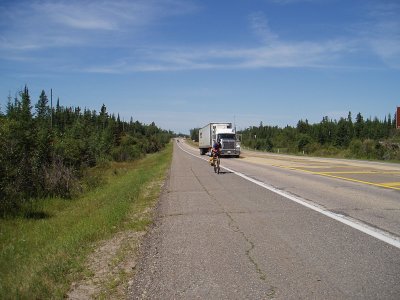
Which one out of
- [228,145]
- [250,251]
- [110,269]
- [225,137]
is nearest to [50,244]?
[110,269]

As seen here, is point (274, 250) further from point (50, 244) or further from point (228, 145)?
point (228, 145)

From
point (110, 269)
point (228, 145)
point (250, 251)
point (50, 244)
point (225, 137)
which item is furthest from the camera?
point (225, 137)

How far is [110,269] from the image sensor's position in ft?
19.7

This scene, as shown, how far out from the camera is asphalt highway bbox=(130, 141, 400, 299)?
16.2 feet

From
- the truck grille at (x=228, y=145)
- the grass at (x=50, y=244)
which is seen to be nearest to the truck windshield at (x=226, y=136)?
the truck grille at (x=228, y=145)

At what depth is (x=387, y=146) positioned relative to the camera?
53.5m

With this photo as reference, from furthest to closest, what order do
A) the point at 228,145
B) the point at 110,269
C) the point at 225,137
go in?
the point at 225,137
the point at 228,145
the point at 110,269

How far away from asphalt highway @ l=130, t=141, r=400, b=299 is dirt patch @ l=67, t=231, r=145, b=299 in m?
0.20

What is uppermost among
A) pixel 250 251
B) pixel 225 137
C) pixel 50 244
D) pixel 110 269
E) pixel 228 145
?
pixel 225 137

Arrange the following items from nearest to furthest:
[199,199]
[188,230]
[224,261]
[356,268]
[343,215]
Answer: [356,268], [224,261], [188,230], [343,215], [199,199]

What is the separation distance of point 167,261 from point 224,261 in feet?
2.67

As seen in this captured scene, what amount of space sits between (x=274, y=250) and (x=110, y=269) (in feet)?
8.01

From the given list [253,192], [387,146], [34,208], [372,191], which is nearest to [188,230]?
[253,192]

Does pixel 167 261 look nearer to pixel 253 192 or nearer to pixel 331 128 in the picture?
pixel 253 192
